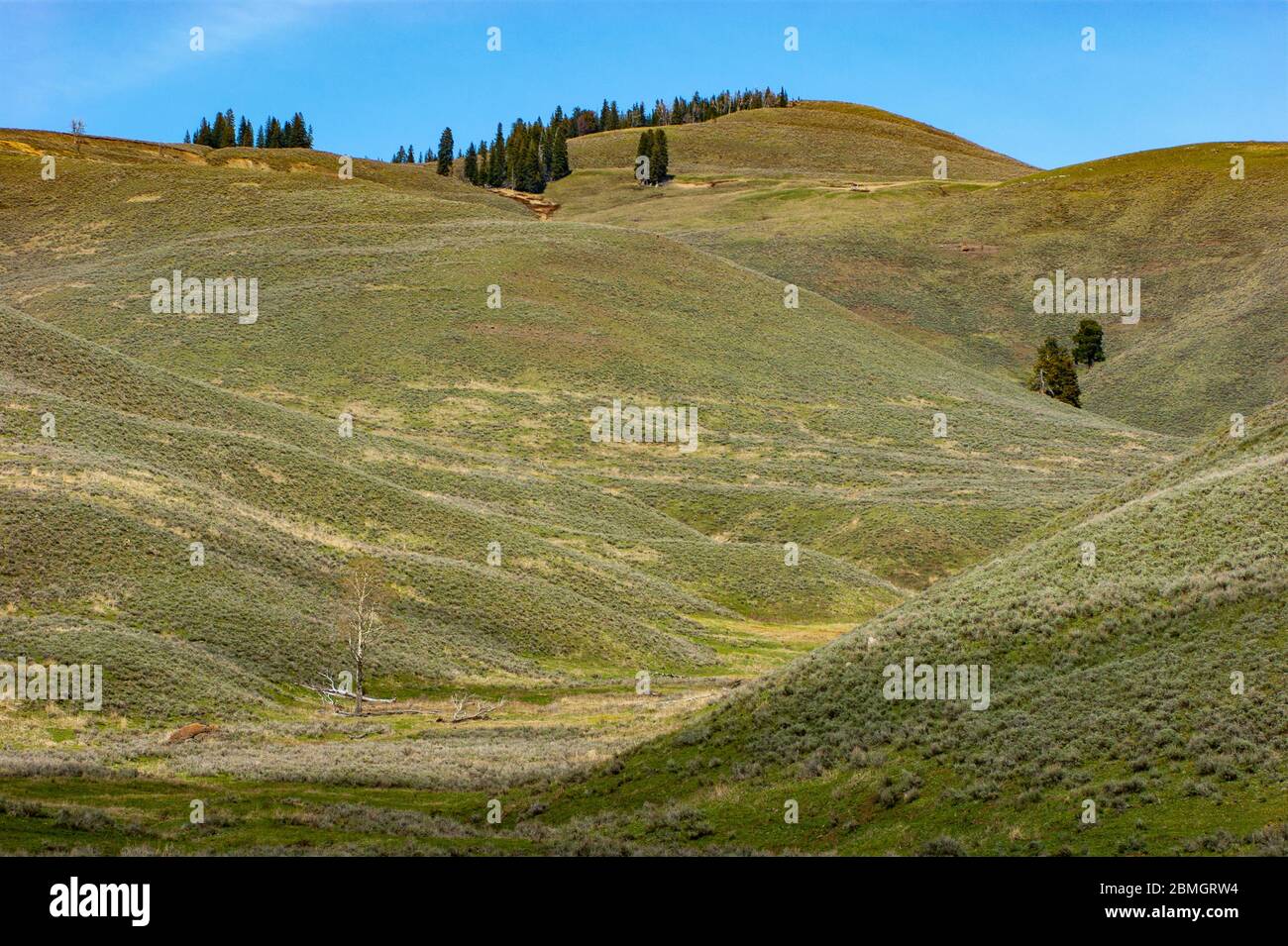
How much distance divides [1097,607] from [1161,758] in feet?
20.3

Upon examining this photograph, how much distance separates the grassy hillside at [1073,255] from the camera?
388ft

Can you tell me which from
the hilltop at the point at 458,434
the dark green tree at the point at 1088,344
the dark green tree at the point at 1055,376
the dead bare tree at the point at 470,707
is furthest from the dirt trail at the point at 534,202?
the dead bare tree at the point at 470,707

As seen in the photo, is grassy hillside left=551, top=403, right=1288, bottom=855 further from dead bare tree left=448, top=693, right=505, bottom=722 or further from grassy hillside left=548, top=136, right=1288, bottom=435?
grassy hillside left=548, top=136, right=1288, bottom=435

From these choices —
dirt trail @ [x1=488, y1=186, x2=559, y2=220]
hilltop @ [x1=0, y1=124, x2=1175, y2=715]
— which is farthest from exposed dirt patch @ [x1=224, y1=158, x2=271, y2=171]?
dirt trail @ [x1=488, y1=186, x2=559, y2=220]

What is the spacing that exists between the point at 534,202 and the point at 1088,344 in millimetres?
89452

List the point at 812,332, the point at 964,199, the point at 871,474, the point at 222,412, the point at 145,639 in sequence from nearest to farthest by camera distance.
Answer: the point at 145,639 → the point at 222,412 → the point at 871,474 → the point at 812,332 → the point at 964,199

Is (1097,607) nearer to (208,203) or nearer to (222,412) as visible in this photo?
(222,412)

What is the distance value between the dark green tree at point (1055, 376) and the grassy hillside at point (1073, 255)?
268 cm

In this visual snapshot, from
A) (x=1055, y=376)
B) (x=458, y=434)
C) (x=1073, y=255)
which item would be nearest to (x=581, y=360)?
(x=458, y=434)

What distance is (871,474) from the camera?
84.8 meters

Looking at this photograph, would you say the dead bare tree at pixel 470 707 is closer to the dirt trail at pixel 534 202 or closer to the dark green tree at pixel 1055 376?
the dark green tree at pixel 1055 376

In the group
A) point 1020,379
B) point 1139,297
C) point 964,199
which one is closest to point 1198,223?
point 1139,297

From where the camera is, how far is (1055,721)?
2062cm

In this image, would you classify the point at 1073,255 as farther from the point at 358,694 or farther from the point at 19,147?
the point at 358,694
